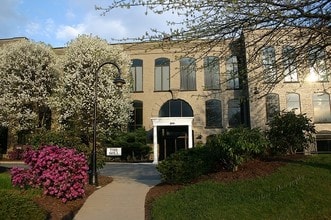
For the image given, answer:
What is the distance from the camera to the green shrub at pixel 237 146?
38.2 feet

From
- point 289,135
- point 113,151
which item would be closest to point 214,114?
point 113,151

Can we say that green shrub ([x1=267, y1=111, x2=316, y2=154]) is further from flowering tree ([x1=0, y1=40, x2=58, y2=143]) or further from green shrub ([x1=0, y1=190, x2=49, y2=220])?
flowering tree ([x1=0, y1=40, x2=58, y2=143])

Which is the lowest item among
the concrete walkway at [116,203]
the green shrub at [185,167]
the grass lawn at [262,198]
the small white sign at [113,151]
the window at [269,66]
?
the concrete walkway at [116,203]

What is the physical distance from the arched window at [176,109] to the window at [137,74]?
3.13 meters

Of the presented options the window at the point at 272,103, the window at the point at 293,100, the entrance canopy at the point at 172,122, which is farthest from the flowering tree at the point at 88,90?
the window at the point at 293,100

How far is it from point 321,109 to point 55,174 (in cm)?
2881

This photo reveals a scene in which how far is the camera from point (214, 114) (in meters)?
35.8

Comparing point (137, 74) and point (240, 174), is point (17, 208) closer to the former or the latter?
point (240, 174)

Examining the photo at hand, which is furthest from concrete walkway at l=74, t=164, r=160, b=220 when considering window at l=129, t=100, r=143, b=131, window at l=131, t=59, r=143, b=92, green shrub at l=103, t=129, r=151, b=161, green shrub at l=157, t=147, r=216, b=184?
window at l=131, t=59, r=143, b=92

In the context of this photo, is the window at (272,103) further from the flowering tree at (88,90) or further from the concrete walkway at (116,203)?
the concrete walkway at (116,203)

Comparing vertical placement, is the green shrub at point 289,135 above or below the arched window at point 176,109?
below

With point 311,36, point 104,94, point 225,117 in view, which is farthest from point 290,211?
point 225,117

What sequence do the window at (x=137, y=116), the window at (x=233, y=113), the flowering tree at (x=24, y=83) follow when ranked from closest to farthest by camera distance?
the flowering tree at (x=24, y=83), the window at (x=233, y=113), the window at (x=137, y=116)

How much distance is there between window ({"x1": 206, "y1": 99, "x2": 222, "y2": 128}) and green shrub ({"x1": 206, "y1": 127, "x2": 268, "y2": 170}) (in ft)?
75.6
